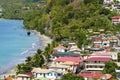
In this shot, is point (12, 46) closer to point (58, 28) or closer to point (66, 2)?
point (58, 28)

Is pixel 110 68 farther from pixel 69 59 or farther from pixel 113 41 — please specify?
pixel 113 41

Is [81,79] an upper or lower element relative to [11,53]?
upper

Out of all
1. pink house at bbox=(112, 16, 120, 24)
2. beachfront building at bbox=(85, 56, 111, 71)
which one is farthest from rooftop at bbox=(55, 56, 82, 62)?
pink house at bbox=(112, 16, 120, 24)

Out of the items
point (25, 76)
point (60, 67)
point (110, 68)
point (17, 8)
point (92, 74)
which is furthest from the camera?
point (17, 8)

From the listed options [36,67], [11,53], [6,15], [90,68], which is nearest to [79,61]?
[90,68]

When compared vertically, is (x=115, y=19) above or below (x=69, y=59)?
above

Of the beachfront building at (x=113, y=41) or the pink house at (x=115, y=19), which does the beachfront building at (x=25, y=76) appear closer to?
the beachfront building at (x=113, y=41)

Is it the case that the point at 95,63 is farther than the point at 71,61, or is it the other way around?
the point at 71,61

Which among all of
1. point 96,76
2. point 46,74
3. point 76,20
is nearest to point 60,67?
point 46,74

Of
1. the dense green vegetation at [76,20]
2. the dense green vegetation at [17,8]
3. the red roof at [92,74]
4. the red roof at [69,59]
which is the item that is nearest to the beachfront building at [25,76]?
the red roof at [92,74]
